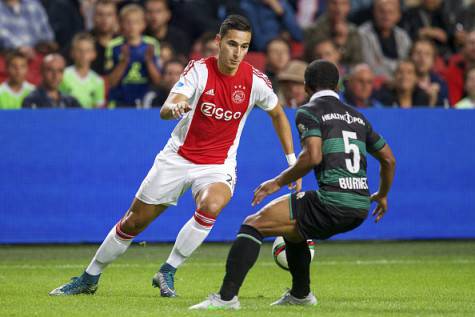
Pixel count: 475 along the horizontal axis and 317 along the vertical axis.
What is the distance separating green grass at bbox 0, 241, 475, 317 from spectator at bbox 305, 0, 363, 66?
11.9ft

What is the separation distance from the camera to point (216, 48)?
47.2 ft

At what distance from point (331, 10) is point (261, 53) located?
1237 millimetres

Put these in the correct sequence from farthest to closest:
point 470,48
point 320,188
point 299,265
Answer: point 470,48 < point 299,265 < point 320,188

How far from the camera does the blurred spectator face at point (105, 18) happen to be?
50.5ft

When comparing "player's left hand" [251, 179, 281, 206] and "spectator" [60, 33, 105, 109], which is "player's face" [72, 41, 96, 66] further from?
"player's left hand" [251, 179, 281, 206]

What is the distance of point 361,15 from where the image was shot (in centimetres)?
1711

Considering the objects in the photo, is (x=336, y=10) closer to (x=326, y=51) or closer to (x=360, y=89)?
(x=326, y=51)

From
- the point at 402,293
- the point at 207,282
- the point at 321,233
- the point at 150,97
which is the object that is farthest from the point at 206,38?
the point at 321,233

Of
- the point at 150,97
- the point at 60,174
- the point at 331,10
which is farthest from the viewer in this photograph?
the point at 331,10

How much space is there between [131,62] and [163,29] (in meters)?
1.19

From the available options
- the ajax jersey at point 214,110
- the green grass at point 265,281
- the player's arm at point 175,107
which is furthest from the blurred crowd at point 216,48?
the player's arm at point 175,107

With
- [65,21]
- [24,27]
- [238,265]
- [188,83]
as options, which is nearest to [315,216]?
[238,265]

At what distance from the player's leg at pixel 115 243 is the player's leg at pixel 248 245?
1.35 meters

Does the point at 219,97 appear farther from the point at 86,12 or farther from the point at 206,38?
the point at 86,12
